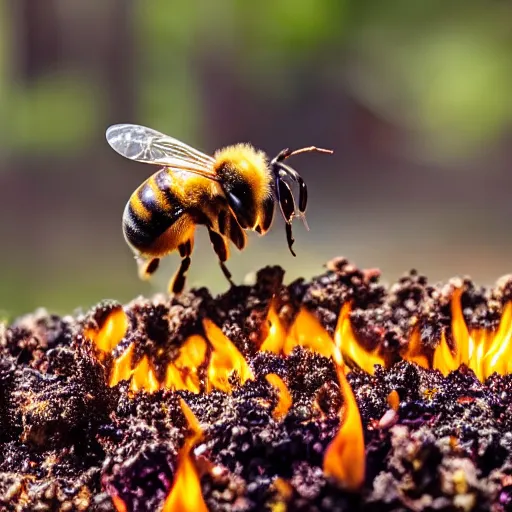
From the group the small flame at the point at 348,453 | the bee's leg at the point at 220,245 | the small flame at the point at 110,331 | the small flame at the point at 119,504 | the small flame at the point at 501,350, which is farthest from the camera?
the bee's leg at the point at 220,245

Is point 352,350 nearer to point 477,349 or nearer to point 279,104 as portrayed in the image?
point 477,349

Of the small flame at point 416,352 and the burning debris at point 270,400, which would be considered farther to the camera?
the small flame at point 416,352

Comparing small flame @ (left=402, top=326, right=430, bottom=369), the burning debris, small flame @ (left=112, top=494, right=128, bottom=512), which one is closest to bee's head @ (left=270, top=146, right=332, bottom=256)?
the burning debris

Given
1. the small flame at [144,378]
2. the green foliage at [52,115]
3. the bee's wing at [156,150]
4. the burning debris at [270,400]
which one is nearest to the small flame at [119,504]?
the burning debris at [270,400]

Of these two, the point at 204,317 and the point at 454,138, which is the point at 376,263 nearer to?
the point at 454,138

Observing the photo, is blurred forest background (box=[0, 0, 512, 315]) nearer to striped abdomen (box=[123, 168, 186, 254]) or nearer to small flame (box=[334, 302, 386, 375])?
striped abdomen (box=[123, 168, 186, 254])

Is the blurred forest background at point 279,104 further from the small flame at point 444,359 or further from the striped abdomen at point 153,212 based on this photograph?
the small flame at point 444,359

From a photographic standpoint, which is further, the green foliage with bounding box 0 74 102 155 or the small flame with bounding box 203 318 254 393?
the green foliage with bounding box 0 74 102 155
